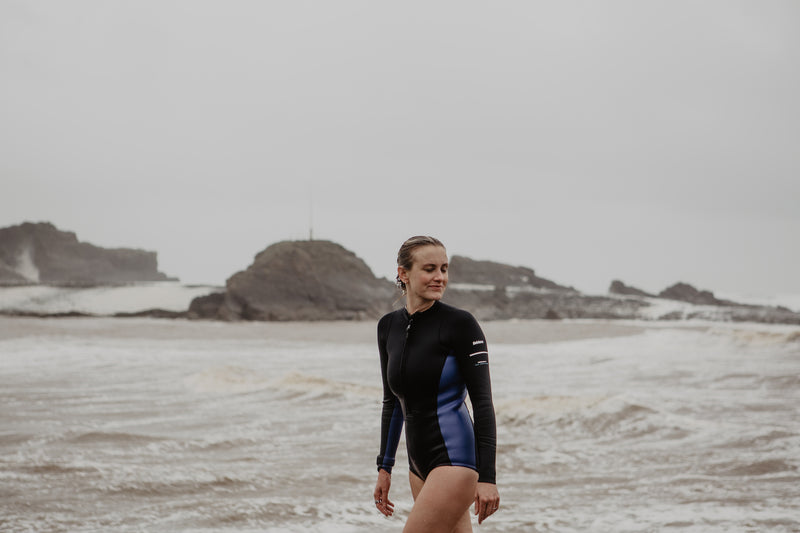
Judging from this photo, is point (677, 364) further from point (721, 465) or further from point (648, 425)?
point (721, 465)

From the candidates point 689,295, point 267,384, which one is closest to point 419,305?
point 267,384

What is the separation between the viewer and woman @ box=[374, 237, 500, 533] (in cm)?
279

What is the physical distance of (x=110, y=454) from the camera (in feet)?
25.1

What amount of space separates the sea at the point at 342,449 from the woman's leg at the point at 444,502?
257 centimetres

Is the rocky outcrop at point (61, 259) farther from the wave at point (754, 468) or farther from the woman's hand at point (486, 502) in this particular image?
the woman's hand at point (486, 502)

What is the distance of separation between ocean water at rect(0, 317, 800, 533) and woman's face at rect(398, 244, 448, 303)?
9.55ft

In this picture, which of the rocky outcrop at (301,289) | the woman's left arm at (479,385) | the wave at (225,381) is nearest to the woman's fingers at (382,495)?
the woman's left arm at (479,385)

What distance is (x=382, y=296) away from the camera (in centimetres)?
5338

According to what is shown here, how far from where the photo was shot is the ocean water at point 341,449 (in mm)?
5543

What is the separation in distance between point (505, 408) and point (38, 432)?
19.8 feet

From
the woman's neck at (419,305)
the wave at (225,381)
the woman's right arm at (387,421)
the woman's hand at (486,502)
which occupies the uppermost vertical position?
the woman's neck at (419,305)

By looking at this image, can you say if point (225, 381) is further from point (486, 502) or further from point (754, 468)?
point (486, 502)

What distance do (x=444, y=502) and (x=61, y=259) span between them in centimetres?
9430

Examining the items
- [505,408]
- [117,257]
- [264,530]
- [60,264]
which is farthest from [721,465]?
[117,257]
